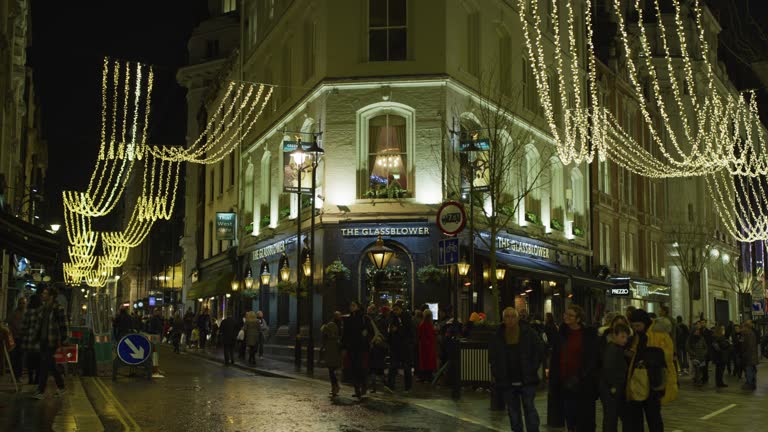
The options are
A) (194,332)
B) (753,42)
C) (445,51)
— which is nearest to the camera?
(753,42)

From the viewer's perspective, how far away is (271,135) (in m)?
35.8

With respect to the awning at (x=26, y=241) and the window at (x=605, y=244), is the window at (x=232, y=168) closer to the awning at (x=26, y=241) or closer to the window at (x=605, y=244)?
the window at (x=605, y=244)

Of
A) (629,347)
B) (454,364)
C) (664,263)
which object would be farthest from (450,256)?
(664,263)

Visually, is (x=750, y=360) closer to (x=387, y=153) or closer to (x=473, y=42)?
(x=387, y=153)

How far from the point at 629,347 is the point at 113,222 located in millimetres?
137636

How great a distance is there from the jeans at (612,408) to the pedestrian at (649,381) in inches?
3.1

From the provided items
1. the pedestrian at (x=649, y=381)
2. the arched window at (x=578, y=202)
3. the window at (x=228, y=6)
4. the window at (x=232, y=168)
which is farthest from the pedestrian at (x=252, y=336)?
the window at (x=228, y=6)

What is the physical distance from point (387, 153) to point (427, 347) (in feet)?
31.9

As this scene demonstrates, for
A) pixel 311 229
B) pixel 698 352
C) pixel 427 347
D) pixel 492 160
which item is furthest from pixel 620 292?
pixel 427 347

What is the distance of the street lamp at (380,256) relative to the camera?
2789 cm

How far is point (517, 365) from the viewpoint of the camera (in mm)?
11078

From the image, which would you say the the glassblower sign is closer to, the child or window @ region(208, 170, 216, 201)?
the child

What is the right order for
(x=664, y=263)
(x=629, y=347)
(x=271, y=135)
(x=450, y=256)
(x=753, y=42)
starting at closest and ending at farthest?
1. (x=629, y=347)
2. (x=753, y=42)
3. (x=450, y=256)
4. (x=271, y=135)
5. (x=664, y=263)

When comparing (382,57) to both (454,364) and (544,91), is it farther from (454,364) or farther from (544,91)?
(454,364)
